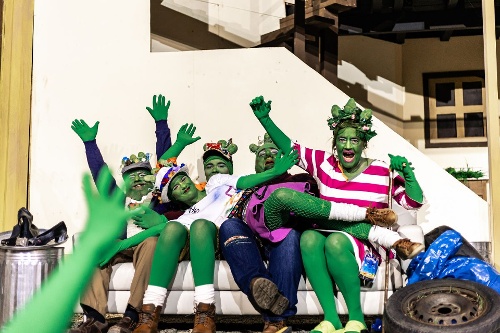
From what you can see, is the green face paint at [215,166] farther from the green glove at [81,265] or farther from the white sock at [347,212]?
the green glove at [81,265]

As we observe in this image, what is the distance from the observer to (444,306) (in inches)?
120

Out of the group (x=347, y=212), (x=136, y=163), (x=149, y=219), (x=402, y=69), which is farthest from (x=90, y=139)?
(x=402, y=69)

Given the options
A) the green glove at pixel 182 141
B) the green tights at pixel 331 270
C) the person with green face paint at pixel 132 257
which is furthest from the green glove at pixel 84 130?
the green tights at pixel 331 270

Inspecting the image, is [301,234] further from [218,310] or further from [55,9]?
[55,9]

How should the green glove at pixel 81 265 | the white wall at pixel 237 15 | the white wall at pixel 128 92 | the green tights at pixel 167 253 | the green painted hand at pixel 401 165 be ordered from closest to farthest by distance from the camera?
the green glove at pixel 81 265, the green tights at pixel 167 253, the green painted hand at pixel 401 165, the white wall at pixel 128 92, the white wall at pixel 237 15

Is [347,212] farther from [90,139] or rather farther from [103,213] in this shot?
[103,213]

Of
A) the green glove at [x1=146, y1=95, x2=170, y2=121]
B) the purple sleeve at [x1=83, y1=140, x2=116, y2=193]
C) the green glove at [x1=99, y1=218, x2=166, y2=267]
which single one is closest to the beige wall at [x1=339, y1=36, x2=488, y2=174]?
the green glove at [x1=146, y1=95, x2=170, y2=121]

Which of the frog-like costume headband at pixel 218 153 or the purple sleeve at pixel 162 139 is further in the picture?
the purple sleeve at pixel 162 139

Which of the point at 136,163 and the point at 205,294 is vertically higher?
the point at 136,163

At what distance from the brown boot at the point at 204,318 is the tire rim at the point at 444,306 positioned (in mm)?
920

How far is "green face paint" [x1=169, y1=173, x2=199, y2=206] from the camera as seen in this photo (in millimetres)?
4121

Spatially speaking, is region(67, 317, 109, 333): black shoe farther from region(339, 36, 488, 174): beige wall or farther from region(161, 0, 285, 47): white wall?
region(339, 36, 488, 174): beige wall

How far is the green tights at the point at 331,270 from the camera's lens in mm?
3426

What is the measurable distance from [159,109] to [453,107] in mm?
3823
